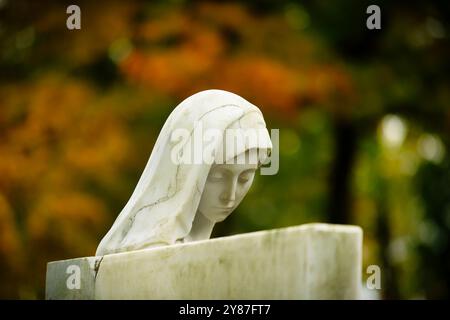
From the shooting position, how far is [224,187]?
18.9ft

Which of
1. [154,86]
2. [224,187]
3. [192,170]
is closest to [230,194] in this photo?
[224,187]

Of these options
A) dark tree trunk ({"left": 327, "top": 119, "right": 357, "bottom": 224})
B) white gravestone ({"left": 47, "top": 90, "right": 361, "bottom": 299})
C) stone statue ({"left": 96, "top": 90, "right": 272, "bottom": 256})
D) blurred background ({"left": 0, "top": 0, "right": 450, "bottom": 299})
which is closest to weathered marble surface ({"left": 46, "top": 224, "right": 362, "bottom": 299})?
white gravestone ({"left": 47, "top": 90, "right": 361, "bottom": 299})

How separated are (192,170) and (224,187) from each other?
27 cm

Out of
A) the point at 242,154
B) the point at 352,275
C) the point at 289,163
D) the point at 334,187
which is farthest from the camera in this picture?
the point at 289,163

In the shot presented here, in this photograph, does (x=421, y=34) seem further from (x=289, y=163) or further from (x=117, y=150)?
(x=117, y=150)

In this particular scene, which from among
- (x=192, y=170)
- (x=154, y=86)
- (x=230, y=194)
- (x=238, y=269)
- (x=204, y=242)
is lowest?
(x=238, y=269)

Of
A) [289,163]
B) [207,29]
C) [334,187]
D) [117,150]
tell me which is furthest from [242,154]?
[289,163]

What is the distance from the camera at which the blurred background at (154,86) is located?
1127cm

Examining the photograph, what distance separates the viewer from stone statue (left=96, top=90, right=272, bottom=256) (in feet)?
18.2

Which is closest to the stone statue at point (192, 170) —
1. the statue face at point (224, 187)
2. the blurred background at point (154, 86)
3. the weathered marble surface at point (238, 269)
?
the statue face at point (224, 187)

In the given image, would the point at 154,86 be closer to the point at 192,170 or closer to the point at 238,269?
the point at 192,170

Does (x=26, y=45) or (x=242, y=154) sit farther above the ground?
(x=26, y=45)

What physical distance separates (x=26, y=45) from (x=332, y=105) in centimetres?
393

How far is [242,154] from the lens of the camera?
5.61 m
